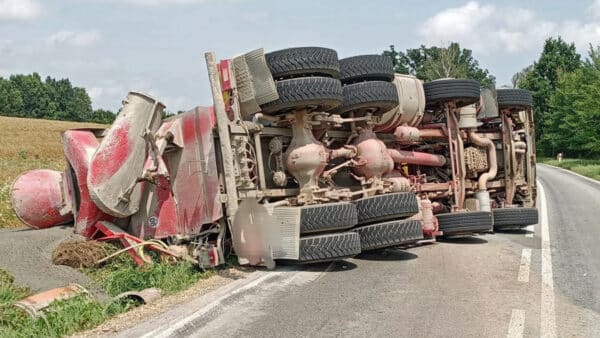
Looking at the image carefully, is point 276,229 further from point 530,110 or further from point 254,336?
point 530,110

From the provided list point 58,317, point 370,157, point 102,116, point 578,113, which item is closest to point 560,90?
point 578,113

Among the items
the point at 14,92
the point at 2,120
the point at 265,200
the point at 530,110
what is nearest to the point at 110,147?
the point at 265,200

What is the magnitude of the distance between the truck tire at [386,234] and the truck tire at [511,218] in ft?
10.6

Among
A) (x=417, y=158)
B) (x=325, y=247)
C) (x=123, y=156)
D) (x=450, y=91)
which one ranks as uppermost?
(x=450, y=91)

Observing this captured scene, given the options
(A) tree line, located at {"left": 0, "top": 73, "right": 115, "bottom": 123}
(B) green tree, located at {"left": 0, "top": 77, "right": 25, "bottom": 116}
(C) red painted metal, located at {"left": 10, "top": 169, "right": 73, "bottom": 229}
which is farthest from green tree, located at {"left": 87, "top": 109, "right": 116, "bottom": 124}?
(C) red painted metal, located at {"left": 10, "top": 169, "right": 73, "bottom": 229}

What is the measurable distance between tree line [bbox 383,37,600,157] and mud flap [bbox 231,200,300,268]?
92.5 ft

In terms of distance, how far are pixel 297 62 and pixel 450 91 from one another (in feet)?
11.4

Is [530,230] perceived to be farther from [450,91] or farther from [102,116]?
[102,116]

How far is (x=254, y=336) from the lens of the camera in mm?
4375

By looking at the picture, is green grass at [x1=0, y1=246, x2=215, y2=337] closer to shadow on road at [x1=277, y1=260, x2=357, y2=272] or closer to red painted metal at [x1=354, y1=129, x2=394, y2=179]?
shadow on road at [x1=277, y1=260, x2=357, y2=272]

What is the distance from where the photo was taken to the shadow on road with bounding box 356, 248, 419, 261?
7.54m

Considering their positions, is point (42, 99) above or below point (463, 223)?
above

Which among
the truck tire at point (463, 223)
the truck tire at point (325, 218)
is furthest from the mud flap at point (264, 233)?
the truck tire at point (463, 223)

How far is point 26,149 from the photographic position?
3027 centimetres
